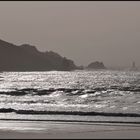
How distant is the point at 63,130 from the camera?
22.9 m

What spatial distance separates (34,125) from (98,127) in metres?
3.64

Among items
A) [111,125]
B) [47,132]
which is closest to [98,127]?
[111,125]

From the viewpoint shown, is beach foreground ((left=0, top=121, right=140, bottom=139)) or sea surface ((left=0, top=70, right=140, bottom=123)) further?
sea surface ((left=0, top=70, right=140, bottom=123))

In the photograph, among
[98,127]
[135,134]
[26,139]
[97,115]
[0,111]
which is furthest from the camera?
[0,111]

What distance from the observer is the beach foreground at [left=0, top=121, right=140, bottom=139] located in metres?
20.3

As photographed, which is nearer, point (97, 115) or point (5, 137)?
point (5, 137)

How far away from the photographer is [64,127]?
24281mm

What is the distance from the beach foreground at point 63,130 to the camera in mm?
20312

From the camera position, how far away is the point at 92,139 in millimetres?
19375

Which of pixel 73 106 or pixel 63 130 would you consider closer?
pixel 63 130

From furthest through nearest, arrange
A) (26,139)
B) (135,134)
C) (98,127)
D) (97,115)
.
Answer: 1. (97,115)
2. (98,127)
3. (135,134)
4. (26,139)

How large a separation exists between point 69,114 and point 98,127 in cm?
949

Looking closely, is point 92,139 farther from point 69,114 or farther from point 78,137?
point 69,114

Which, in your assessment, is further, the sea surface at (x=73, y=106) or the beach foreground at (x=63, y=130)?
the sea surface at (x=73, y=106)
